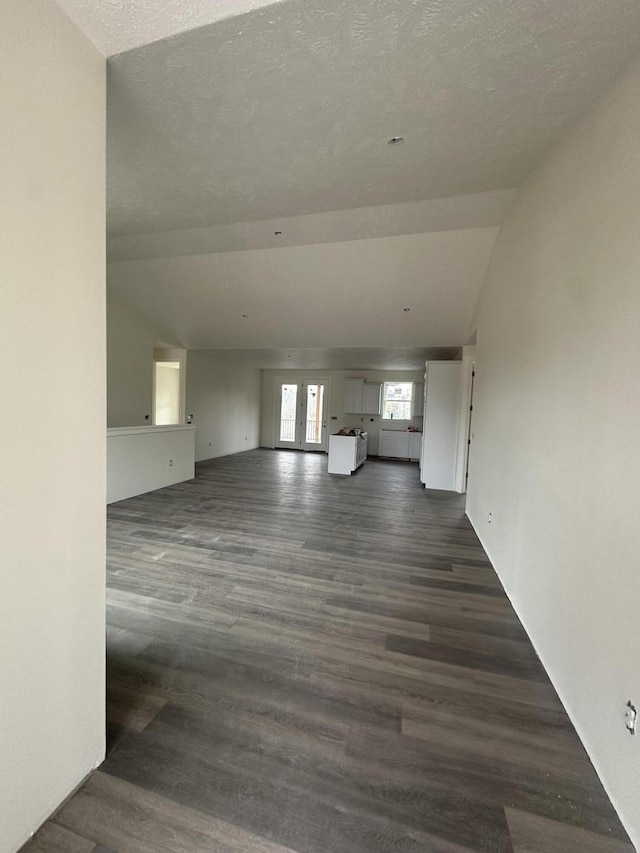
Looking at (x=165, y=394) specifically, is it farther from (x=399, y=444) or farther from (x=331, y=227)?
(x=331, y=227)

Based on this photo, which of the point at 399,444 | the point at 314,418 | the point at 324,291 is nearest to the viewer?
the point at 324,291

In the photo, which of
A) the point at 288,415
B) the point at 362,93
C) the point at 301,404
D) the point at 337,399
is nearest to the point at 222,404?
the point at 288,415

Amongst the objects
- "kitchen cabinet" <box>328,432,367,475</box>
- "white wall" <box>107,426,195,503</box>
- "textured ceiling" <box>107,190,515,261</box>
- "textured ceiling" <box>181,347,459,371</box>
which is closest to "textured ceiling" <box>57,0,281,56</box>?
"textured ceiling" <box>107,190,515,261</box>

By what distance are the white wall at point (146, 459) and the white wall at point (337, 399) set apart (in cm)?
463

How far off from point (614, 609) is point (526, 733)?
692 mm

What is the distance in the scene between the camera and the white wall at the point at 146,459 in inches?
173

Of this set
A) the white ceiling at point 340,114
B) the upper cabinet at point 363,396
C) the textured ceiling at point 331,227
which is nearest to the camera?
the white ceiling at point 340,114

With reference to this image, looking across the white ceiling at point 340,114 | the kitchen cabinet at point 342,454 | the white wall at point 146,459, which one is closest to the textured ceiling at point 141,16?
the white ceiling at point 340,114

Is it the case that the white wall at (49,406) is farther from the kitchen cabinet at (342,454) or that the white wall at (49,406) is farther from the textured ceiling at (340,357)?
the kitchen cabinet at (342,454)

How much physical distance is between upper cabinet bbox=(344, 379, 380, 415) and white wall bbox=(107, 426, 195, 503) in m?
4.82

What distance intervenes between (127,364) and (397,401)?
21.8 ft

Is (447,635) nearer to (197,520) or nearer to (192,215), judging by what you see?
(197,520)

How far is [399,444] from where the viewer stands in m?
9.19

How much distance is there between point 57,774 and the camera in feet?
3.64
